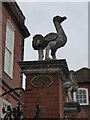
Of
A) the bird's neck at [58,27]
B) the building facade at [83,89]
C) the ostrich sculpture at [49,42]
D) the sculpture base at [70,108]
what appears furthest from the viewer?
the building facade at [83,89]

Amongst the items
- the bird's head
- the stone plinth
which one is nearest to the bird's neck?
the bird's head

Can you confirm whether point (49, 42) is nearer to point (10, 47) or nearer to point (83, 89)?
point (10, 47)

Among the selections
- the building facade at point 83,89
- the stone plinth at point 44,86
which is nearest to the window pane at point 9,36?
the stone plinth at point 44,86

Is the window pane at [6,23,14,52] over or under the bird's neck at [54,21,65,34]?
over

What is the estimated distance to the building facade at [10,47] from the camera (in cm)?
1356

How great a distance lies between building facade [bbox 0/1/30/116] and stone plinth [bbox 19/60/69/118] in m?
5.17

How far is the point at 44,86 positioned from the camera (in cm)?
761

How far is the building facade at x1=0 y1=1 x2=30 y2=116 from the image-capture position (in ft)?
44.5

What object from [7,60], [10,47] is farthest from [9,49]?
[7,60]

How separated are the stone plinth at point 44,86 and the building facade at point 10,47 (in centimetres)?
517

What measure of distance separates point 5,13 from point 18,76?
10.8 feet

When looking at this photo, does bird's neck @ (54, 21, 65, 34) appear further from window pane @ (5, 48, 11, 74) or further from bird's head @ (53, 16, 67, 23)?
window pane @ (5, 48, 11, 74)

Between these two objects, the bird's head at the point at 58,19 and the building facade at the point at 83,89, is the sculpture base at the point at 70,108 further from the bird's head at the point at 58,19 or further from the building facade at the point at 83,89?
the building facade at the point at 83,89

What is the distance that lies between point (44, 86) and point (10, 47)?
7774mm
